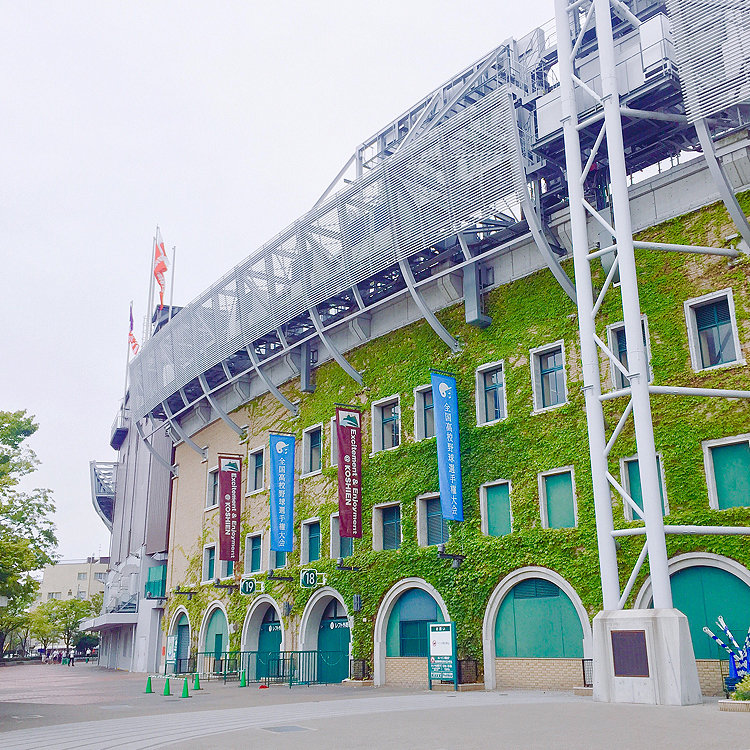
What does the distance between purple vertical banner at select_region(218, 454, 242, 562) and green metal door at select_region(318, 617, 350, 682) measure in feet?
21.5

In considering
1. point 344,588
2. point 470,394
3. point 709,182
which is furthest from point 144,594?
point 709,182

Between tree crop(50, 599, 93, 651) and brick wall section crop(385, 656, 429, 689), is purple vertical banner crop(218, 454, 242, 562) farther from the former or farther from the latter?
tree crop(50, 599, 93, 651)

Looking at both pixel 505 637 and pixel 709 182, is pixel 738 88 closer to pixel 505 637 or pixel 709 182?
pixel 709 182

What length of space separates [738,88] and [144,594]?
4574 centimetres

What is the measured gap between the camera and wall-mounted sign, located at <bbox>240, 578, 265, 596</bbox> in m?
34.8

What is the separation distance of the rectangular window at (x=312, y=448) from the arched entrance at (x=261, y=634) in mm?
5925

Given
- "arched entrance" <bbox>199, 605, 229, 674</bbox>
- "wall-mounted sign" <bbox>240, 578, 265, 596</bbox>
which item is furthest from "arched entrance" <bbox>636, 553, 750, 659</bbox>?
"arched entrance" <bbox>199, 605, 229, 674</bbox>

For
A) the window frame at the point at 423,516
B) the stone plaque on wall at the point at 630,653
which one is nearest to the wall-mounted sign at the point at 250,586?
the window frame at the point at 423,516

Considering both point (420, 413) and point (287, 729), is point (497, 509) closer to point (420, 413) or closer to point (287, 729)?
point (420, 413)

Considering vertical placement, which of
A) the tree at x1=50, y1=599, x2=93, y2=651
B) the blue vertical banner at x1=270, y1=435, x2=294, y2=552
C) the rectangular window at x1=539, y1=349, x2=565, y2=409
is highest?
the rectangular window at x1=539, y1=349, x2=565, y2=409

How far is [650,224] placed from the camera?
24.2 meters

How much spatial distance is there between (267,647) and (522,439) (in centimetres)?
1760

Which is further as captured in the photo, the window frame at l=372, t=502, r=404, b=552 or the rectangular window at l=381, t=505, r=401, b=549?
the window frame at l=372, t=502, r=404, b=552

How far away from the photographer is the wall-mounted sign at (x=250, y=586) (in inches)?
1372
